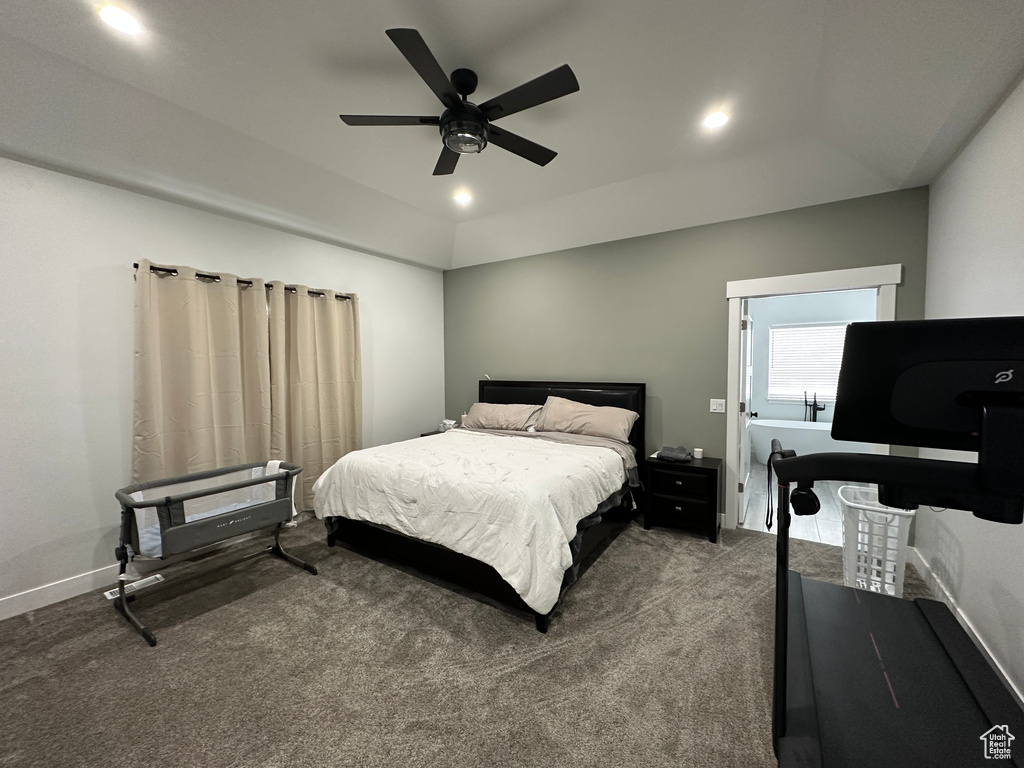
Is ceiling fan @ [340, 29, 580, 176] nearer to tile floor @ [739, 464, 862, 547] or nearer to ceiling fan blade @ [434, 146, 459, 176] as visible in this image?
ceiling fan blade @ [434, 146, 459, 176]

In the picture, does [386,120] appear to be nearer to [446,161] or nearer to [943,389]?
[446,161]

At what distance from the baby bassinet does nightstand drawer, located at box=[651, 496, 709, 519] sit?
9.14 ft

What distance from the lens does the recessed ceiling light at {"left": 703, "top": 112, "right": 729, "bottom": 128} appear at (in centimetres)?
261

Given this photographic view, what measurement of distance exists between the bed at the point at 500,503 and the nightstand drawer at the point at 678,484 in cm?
19

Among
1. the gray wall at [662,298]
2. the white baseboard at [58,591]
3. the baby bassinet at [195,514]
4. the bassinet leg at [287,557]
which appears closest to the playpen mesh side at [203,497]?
the baby bassinet at [195,514]

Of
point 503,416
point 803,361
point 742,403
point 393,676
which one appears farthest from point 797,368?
point 393,676

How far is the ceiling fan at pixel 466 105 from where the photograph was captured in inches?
68.8

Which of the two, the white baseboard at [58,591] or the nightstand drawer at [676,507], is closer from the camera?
the white baseboard at [58,591]

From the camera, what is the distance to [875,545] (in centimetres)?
247

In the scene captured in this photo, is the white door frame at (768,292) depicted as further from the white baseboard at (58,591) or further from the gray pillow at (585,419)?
the white baseboard at (58,591)

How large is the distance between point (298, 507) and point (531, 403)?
8.25ft

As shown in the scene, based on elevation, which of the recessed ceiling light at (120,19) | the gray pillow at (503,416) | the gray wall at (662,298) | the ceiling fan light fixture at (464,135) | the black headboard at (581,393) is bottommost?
the gray pillow at (503,416)

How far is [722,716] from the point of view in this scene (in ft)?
5.68

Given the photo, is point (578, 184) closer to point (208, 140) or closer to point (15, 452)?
point (208, 140)
